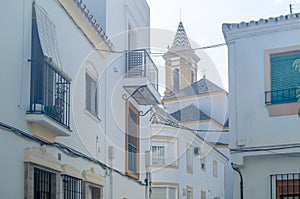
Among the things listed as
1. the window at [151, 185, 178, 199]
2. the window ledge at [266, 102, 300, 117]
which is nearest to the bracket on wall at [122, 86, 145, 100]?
the window ledge at [266, 102, 300, 117]

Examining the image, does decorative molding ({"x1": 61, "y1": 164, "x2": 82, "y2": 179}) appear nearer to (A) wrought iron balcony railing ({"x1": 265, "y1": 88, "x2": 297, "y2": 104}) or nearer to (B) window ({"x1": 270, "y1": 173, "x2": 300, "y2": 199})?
(B) window ({"x1": 270, "y1": 173, "x2": 300, "y2": 199})

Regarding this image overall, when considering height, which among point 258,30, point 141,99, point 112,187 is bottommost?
point 112,187

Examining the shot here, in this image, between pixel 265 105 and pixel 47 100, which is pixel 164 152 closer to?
pixel 265 105

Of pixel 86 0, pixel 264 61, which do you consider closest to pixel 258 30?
pixel 264 61

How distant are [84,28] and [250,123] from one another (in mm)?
4212

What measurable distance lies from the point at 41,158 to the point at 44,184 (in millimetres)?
668

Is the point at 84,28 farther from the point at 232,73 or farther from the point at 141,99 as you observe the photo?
the point at 141,99

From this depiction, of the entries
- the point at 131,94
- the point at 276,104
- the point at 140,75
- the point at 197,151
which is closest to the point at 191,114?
the point at 197,151

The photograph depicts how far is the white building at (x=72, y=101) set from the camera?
29.3 feet

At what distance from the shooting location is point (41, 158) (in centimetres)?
963

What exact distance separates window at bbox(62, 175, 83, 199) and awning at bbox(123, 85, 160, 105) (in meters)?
4.40

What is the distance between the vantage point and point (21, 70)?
918 cm

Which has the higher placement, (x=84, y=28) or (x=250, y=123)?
(x=84, y=28)

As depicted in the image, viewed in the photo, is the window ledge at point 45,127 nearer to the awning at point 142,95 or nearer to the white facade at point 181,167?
the awning at point 142,95
